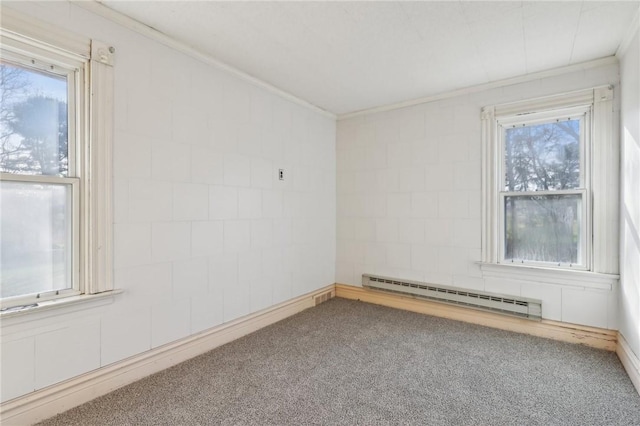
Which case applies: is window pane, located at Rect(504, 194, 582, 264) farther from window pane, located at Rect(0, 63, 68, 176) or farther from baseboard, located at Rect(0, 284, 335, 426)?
window pane, located at Rect(0, 63, 68, 176)

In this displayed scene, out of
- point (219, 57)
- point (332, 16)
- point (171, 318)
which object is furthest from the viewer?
point (219, 57)

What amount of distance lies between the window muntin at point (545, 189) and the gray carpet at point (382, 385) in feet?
2.78

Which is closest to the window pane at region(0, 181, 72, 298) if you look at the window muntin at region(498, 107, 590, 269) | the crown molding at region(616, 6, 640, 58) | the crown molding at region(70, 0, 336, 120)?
the crown molding at region(70, 0, 336, 120)

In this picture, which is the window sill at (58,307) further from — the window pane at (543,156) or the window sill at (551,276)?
the window pane at (543,156)

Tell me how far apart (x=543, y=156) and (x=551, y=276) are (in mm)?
1141

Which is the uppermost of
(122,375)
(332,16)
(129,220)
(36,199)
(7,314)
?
(332,16)

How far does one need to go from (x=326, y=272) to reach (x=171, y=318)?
2101 millimetres

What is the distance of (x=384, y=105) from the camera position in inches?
147

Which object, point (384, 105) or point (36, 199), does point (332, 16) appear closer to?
point (384, 105)

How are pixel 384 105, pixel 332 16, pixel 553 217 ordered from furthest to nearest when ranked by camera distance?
pixel 384 105 → pixel 553 217 → pixel 332 16

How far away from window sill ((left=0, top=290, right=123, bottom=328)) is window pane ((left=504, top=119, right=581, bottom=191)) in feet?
11.7

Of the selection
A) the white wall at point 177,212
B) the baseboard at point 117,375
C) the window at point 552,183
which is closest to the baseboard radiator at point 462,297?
the window at point 552,183

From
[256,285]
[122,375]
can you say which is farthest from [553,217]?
[122,375]

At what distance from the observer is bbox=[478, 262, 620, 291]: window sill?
2576 millimetres
